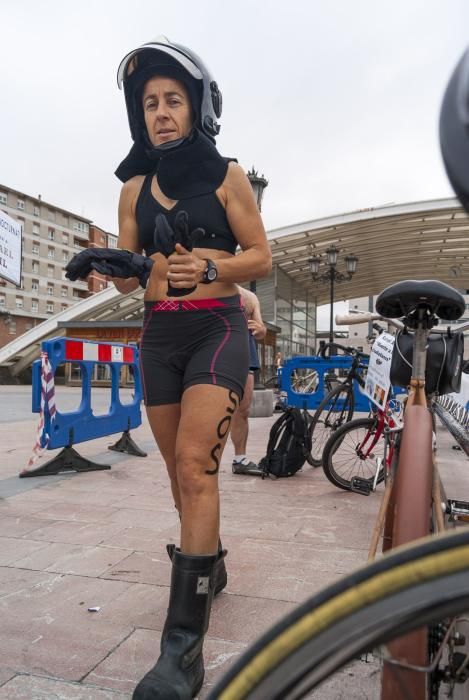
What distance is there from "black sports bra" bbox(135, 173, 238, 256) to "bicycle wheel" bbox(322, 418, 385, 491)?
110 inches

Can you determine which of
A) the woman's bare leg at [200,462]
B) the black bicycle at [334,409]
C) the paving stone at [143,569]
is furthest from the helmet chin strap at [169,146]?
the black bicycle at [334,409]

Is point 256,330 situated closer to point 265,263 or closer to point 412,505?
point 265,263

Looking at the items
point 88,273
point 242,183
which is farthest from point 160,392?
point 242,183

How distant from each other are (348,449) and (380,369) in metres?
1.09

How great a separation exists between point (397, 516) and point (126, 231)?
1.36m

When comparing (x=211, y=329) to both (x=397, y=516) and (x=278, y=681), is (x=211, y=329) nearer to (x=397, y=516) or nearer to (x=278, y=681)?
(x=397, y=516)

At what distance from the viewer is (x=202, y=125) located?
204cm

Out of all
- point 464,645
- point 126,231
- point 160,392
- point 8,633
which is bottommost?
point 8,633

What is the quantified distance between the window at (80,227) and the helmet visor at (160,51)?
78.3 m

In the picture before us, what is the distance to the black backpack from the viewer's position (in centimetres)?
509

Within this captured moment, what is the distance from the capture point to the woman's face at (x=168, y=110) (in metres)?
2.02

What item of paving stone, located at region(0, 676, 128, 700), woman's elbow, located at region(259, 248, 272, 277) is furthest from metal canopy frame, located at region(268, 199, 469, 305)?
paving stone, located at region(0, 676, 128, 700)

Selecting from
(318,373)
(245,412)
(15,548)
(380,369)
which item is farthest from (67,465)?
(318,373)

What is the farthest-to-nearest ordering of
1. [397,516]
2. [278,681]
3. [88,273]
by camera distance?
1. [88,273]
2. [397,516]
3. [278,681]
